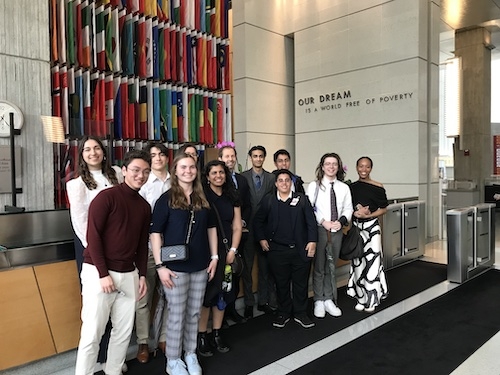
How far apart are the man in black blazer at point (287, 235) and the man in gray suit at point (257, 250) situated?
192mm

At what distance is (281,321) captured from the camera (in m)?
3.70

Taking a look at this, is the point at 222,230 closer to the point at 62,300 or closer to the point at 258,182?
the point at 258,182

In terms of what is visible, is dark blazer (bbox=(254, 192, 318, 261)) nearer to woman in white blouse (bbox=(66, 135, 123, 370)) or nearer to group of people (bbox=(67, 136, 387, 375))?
group of people (bbox=(67, 136, 387, 375))

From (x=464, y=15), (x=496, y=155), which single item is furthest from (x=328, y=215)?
A: (x=496, y=155)

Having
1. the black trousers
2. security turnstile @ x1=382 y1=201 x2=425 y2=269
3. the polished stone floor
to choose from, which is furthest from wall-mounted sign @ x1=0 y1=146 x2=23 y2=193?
security turnstile @ x1=382 y1=201 x2=425 y2=269


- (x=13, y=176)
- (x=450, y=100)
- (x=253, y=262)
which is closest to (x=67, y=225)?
(x=13, y=176)

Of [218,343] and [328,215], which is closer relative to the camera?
[218,343]

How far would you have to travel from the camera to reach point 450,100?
11.4 meters

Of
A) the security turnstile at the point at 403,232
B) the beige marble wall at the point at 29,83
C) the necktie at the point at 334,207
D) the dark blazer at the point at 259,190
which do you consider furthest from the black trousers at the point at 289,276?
the security turnstile at the point at 403,232

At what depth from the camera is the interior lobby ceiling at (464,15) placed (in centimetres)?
859

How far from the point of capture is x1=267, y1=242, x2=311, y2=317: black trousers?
3559mm

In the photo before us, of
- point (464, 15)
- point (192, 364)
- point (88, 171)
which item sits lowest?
point (192, 364)

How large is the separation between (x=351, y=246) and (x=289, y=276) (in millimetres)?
801

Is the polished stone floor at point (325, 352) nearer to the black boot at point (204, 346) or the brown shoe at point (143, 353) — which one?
the brown shoe at point (143, 353)
